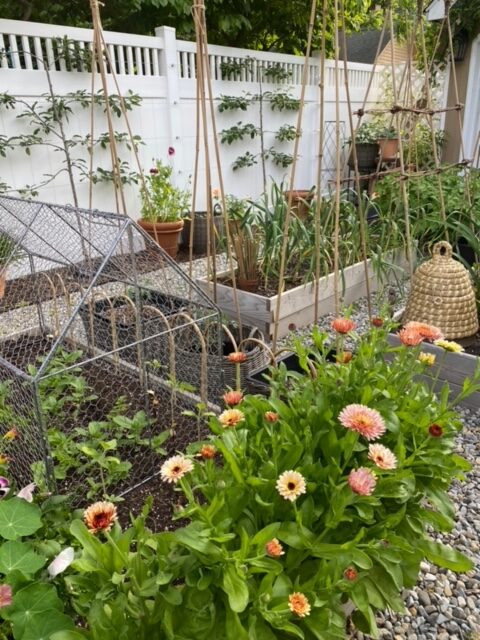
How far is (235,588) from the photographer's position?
→ 2.54 feet

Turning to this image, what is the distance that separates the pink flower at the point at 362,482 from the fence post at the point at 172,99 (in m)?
4.11

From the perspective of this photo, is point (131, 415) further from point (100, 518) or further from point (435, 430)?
point (435, 430)

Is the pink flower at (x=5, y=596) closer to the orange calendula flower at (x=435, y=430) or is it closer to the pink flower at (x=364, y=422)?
the pink flower at (x=364, y=422)

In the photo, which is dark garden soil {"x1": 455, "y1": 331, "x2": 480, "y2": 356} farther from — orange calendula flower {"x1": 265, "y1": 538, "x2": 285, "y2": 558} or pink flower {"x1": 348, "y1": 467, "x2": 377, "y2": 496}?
orange calendula flower {"x1": 265, "y1": 538, "x2": 285, "y2": 558}

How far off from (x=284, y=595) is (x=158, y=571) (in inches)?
8.6

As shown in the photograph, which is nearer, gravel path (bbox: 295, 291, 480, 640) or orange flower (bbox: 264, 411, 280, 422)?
orange flower (bbox: 264, 411, 280, 422)

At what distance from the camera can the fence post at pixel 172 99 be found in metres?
4.51

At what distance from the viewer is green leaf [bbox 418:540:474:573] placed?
3.46ft

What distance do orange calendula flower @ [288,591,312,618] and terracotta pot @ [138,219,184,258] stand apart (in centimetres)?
366

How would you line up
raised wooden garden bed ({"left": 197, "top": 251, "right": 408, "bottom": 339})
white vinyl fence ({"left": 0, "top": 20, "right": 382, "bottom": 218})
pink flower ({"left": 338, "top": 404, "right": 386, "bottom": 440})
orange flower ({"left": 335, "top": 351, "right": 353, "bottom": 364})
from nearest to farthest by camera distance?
pink flower ({"left": 338, "top": 404, "right": 386, "bottom": 440}) < orange flower ({"left": 335, "top": 351, "right": 353, "bottom": 364}) < raised wooden garden bed ({"left": 197, "top": 251, "right": 408, "bottom": 339}) < white vinyl fence ({"left": 0, "top": 20, "right": 382, "bottom": 218})

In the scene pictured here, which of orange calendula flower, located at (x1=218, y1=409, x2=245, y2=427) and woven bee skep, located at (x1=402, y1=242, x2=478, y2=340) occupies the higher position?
orange calendula flower, located at (x1=218, y1=409, x2=245, y2=427)

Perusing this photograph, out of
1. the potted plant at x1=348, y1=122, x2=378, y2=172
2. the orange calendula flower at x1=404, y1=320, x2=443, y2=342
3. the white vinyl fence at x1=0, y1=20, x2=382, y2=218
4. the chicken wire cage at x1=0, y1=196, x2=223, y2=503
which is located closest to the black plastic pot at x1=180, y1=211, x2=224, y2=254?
the white vinyl fence at x1=0, y1=20, x2=382, y2=218

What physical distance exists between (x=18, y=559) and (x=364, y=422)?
0.69 meters

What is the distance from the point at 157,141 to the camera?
15.4ft
